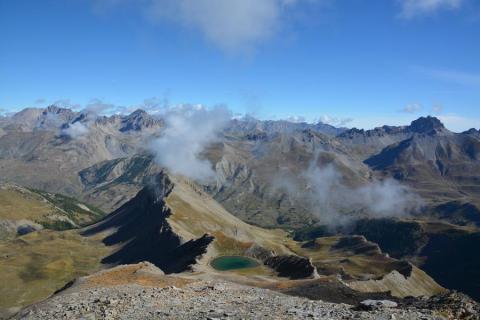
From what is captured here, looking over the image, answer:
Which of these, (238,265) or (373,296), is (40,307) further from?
(238,265)

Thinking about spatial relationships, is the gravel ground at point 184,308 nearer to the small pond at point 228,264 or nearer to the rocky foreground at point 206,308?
the rocky foreground at point 206,308

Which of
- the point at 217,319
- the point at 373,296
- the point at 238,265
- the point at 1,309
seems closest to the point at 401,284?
the point at 238,265

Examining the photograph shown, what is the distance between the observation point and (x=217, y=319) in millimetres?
36156

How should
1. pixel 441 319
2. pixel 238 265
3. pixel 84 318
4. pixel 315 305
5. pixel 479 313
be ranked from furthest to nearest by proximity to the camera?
1. pixel 238 265
2. pixel 315 305
3. pixel 84 318
4. pixel 479 313
5. pixel 441 319

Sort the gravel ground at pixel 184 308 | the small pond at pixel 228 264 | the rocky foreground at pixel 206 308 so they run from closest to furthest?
the rocky foreground at pixel 206 308
the gravel ground at pixel 184 308
the small pond at pixel 228 264

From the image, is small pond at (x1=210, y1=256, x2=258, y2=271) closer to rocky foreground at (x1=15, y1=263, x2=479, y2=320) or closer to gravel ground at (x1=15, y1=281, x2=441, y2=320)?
gravel ground at (x1=15, y1=281, x2=441, y2=320)

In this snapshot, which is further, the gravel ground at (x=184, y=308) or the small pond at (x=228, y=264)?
the small pond at (x=228, y=264)

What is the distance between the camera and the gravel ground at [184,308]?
125 feet

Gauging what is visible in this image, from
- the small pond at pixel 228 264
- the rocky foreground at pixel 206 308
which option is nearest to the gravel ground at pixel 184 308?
the rocky foreground at pixel 206 308

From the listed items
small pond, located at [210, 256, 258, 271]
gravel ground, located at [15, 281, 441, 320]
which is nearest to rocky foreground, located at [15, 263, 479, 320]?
gravel ground, located at [15, 281, 441, 320]

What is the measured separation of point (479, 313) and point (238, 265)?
157 meters

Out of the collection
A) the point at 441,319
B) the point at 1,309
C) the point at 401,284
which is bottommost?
the point at 1,309

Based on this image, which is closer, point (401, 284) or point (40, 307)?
point (40, 307)

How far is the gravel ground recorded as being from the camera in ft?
125
